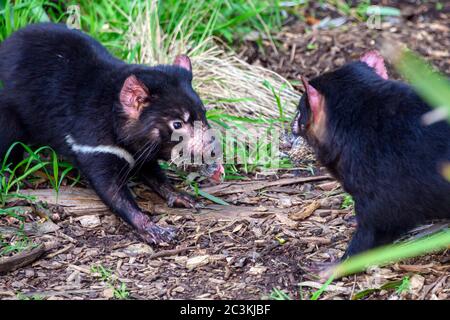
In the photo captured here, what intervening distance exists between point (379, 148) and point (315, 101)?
420 mm

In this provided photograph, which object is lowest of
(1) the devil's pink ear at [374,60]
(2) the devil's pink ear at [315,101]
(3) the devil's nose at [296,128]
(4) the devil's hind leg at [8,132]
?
(4) the devil's hind leg at [8,132]

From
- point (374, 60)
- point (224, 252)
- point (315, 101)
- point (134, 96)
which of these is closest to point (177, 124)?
point (134, 96)

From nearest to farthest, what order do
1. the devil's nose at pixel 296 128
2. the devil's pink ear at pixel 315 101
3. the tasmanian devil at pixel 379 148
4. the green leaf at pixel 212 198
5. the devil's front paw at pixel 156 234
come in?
the tasmanian devil at pixel 379 148, the devil's pink ear at pixel 315 101, the devil's nose at pixel 296 128, the devil's front paw at pixel 156 234, the green leaf at pixel 212 198

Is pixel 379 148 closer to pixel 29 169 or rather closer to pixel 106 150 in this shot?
pixel 106 150

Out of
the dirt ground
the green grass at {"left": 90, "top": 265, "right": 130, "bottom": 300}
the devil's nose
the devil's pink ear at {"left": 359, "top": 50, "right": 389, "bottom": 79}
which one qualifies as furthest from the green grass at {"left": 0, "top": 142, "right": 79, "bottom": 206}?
the devil's pink ear at {"left": 359, "top": 50, "right": 389, "bottom": 79}

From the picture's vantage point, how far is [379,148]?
3.55 m

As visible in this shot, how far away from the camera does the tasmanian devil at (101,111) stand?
14.1 ft

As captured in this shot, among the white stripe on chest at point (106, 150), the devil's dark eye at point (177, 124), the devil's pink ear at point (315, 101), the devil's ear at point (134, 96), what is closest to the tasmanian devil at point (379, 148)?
the devil's pink ear at point (315, 101)

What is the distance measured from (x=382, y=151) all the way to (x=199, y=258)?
48.3 inches

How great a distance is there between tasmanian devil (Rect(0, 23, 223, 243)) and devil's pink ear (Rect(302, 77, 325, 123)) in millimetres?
792

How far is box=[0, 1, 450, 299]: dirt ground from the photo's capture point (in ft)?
12.4

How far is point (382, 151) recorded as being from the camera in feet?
11.6

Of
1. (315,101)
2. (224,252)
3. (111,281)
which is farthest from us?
(224,252)

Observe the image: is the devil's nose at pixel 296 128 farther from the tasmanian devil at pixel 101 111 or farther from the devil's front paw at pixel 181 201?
the devil's front paw at pixel 181 201
